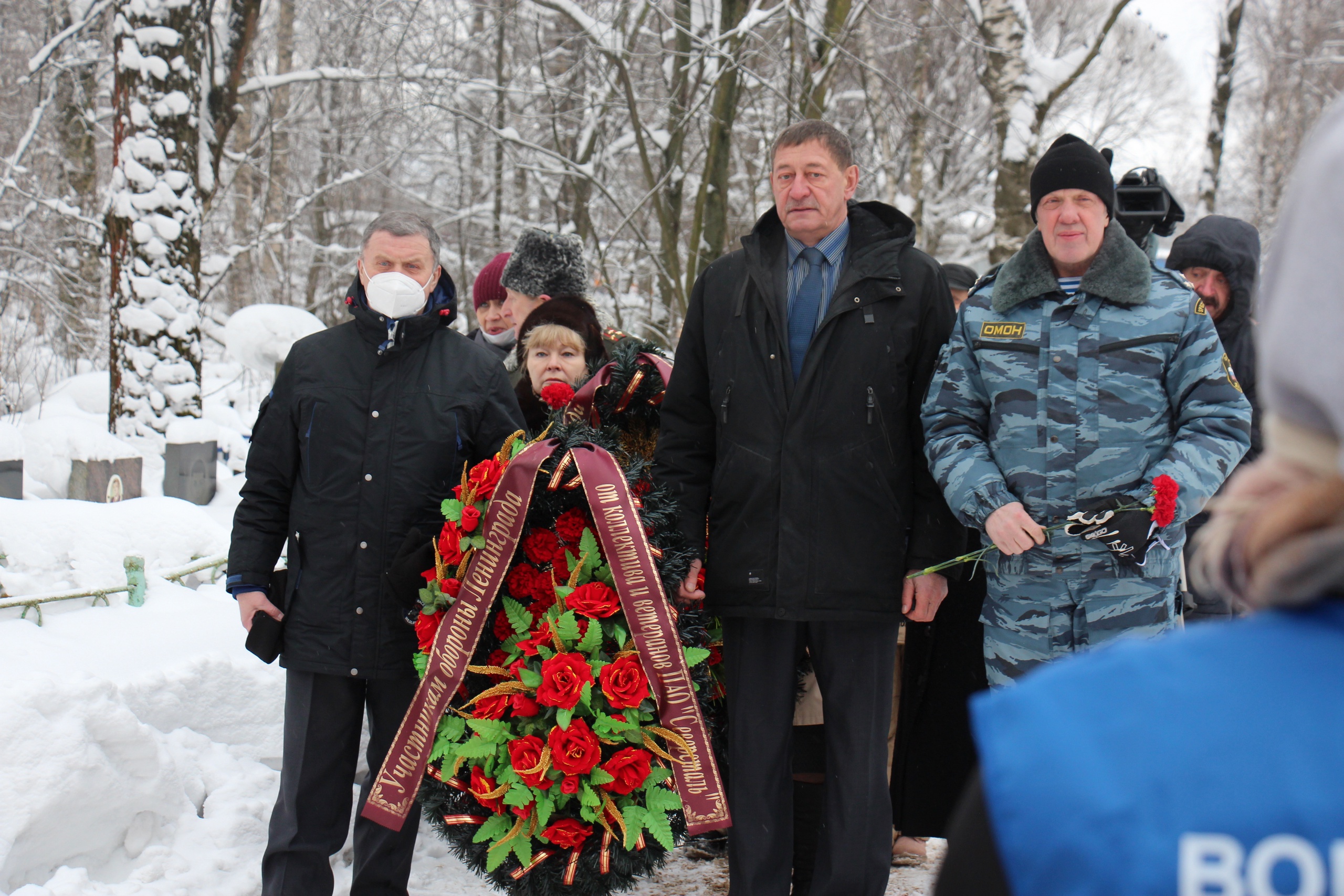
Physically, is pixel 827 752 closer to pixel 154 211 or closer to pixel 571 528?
pixel 571 528

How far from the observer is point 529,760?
2762 millimetres

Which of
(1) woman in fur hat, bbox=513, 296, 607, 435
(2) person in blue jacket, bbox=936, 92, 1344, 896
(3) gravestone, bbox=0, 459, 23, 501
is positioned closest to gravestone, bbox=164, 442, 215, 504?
(3) gravestone, bbox=0, 459, 23, 501

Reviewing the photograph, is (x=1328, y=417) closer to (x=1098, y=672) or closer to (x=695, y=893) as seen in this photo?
(x=1098, y=672)

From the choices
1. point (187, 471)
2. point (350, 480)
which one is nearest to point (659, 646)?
point (350, 480)

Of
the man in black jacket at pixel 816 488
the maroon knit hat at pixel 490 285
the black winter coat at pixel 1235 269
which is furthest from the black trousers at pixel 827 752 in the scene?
the maroon knit hat at pixel 490 285

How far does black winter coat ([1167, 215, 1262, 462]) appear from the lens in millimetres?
3891

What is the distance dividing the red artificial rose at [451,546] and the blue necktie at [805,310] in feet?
3.33

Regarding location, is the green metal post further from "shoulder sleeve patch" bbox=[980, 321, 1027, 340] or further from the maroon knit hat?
"shoulder sleeve patch" bbox=[980, 321, 1027, 340]

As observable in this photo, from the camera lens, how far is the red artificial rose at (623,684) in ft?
9.10

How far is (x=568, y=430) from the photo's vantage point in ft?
9.86

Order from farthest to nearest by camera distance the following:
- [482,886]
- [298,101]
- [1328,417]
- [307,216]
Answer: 1. [307,216]
2. [298,101]
3. [482,886]
4. [1328,417]

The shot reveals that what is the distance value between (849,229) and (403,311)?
1.30 metres

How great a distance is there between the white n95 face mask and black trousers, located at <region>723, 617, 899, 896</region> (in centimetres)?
130

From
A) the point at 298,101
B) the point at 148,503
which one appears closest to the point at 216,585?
the point at 148,503
